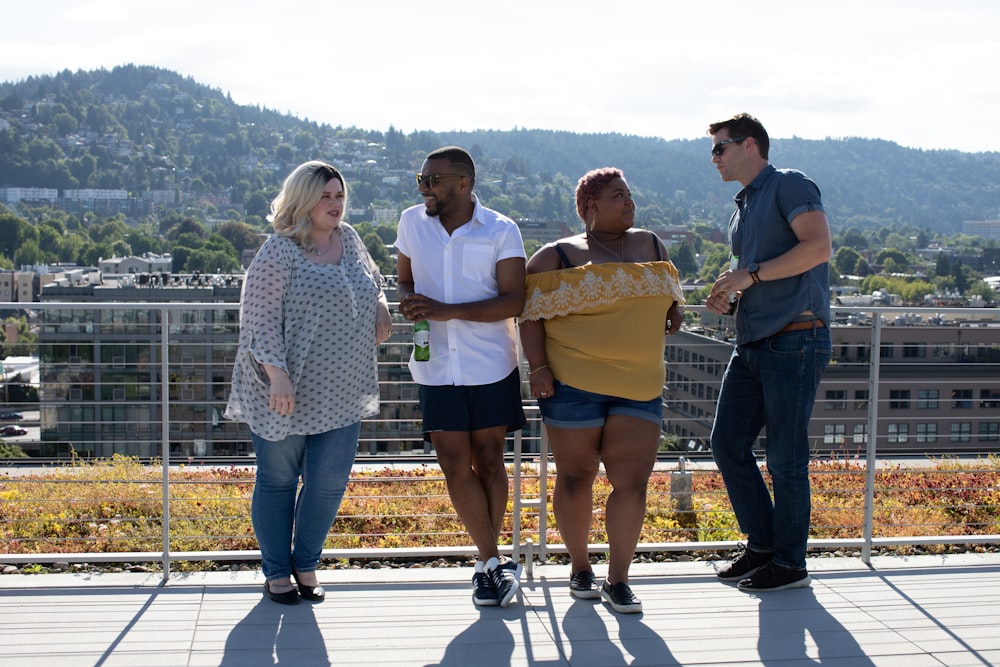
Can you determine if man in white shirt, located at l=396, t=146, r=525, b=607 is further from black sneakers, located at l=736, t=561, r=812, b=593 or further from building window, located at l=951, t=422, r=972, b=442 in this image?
building window, located at l=951, t=422, r=972, b=442

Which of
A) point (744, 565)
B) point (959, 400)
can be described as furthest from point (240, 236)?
point (744, 565)

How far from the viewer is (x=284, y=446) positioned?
3.16 meters

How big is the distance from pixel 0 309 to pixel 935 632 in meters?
3.43

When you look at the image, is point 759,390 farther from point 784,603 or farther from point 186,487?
point 186,487

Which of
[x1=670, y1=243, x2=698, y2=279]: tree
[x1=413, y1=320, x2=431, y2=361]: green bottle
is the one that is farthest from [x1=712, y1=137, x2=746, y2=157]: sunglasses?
[x1=670, y1=243, x2=698, y2=279]: tree

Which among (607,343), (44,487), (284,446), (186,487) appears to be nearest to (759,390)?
(607,343)

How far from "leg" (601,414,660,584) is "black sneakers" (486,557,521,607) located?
1.09 ft

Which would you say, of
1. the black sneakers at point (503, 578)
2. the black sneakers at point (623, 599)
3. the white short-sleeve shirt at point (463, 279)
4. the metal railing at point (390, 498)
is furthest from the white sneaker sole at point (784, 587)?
the white short-sleeve shirt at point (463, 279)

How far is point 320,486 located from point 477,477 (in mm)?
520

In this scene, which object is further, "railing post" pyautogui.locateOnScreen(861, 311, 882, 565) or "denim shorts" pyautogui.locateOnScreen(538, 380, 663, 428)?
"railing post" pyautogui.locateOnScreen(861, 311, 882, 565)

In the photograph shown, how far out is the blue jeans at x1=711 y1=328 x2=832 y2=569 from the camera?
11.0ft

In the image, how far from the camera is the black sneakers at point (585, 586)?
336 cm

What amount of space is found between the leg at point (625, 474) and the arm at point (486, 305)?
0.50m

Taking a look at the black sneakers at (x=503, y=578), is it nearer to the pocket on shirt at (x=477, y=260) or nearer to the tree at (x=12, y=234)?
the pocket on shirt at (x=477, y=260)
